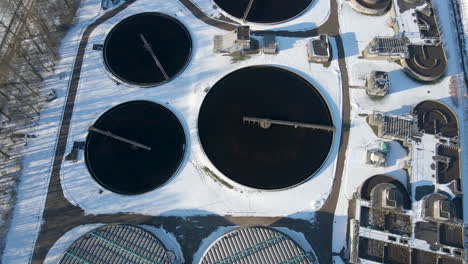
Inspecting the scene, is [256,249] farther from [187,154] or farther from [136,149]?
[136,149]

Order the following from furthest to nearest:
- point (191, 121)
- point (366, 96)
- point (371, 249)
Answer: point (366, 96) < point (191, 121) < point (371, 249)

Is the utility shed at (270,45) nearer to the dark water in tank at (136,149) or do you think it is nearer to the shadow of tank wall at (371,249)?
the dark water in tank at (136,149)

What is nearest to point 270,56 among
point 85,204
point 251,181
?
point 251,181

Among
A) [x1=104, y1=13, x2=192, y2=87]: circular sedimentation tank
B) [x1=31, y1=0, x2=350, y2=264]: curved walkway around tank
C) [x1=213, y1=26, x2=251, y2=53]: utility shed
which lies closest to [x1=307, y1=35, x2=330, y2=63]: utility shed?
[x1=213, y1=26, x2=251, y2=53]: utility shed

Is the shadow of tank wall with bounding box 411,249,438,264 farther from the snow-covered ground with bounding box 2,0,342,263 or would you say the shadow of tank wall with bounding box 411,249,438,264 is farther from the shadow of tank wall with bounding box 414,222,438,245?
the snow-covered ground with bounding box 2,0,342,263

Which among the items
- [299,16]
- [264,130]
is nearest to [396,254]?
[264,130]

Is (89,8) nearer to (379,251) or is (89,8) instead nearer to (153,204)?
(153,204)
